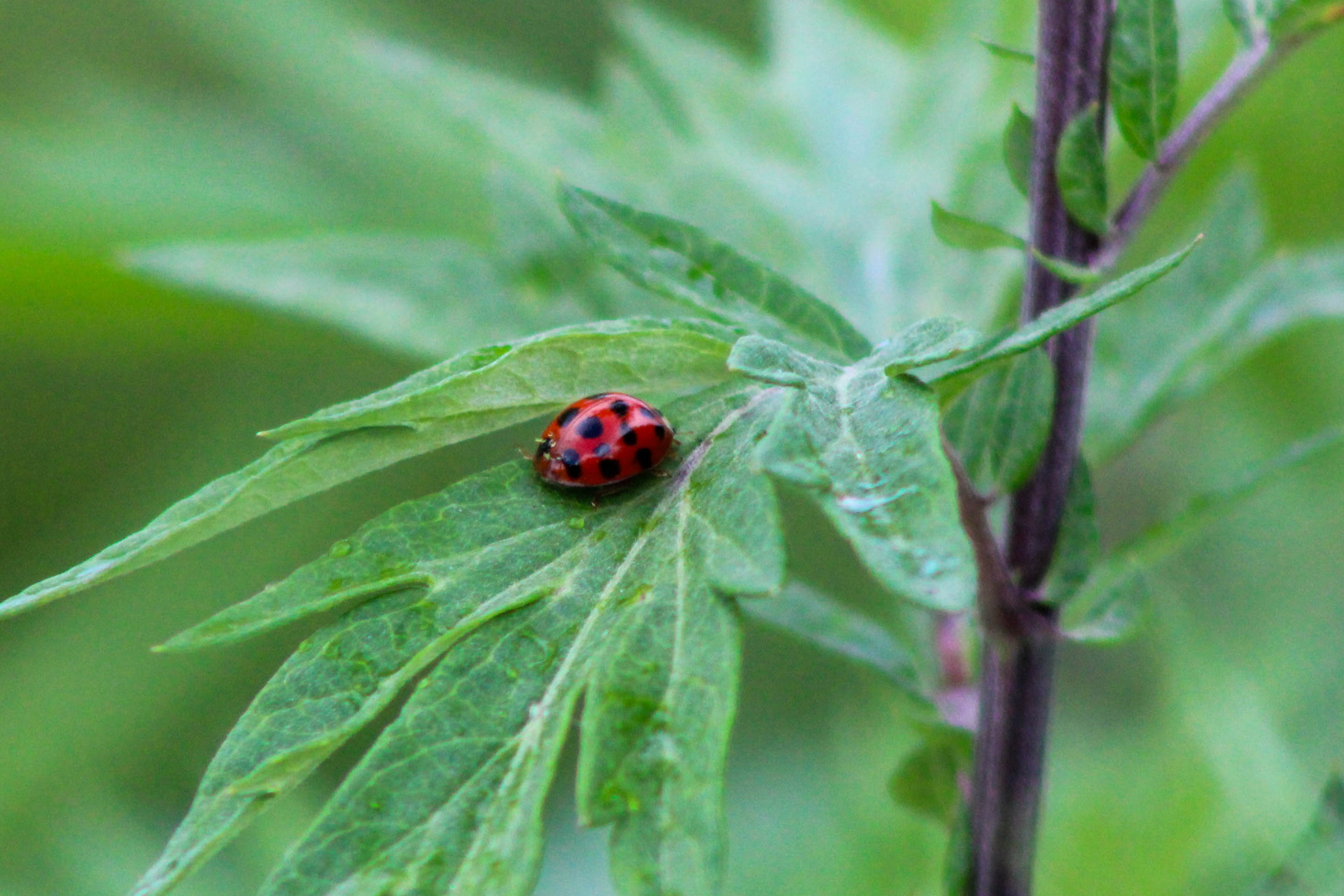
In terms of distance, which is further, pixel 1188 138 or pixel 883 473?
pixel 1188 138

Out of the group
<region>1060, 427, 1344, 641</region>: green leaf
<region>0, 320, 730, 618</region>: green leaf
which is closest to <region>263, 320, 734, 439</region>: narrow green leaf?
<region>0, 320, 730, 618</region>: green leaf

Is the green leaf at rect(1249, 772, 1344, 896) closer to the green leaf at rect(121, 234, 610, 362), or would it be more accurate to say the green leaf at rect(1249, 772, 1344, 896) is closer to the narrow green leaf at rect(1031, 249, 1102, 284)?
the narrow green leaf at rect(1031, 249, 1102, 284)

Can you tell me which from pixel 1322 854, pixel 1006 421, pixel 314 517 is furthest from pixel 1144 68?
pixel 314 517

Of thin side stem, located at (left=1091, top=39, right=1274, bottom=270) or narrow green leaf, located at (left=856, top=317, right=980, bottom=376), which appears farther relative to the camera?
thin side stem, located at (left=1091, top=39, right=1274, bottom=270)

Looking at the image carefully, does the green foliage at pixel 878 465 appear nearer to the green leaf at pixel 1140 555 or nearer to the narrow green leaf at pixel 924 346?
the narrow green leaf at pixel 924 346

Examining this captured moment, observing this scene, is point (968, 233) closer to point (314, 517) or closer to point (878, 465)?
point (878, 465)

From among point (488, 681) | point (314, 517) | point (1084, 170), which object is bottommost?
point (488, 681)

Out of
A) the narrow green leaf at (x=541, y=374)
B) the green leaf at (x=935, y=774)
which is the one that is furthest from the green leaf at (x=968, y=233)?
the green leaf at (x=935, y=774)
